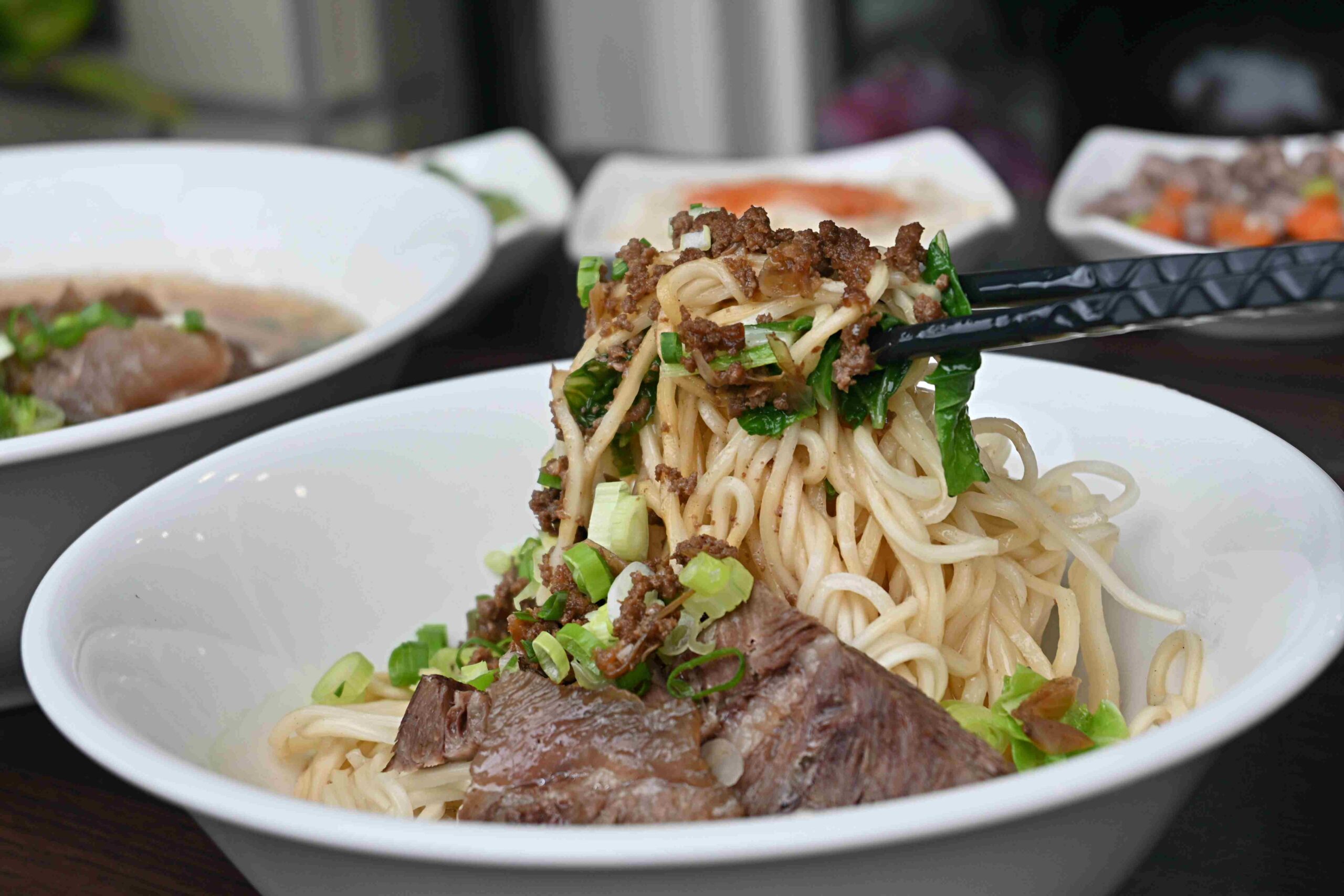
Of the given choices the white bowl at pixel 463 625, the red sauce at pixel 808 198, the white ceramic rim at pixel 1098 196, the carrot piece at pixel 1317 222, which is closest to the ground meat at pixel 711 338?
the white bowl at pixel 463 625

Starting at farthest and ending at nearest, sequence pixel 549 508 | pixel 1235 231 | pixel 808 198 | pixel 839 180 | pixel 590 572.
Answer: pixel 839 180
pixel 808 198
pixel 1235 231
pixel 549 508
pixel 590 572

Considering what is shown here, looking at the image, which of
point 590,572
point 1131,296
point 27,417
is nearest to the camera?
point 1131,296

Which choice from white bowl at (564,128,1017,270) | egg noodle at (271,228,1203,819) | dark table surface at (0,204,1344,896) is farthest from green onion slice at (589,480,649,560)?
white bowl at (564,128,1017,270)

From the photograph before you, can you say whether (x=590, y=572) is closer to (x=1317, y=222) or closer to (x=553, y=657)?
(x=553, y=657)

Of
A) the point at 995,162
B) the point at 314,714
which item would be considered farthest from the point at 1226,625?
the point at 995,162

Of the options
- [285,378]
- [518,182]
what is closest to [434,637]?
[285,378]

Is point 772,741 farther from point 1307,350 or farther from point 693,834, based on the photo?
point 1307,350
